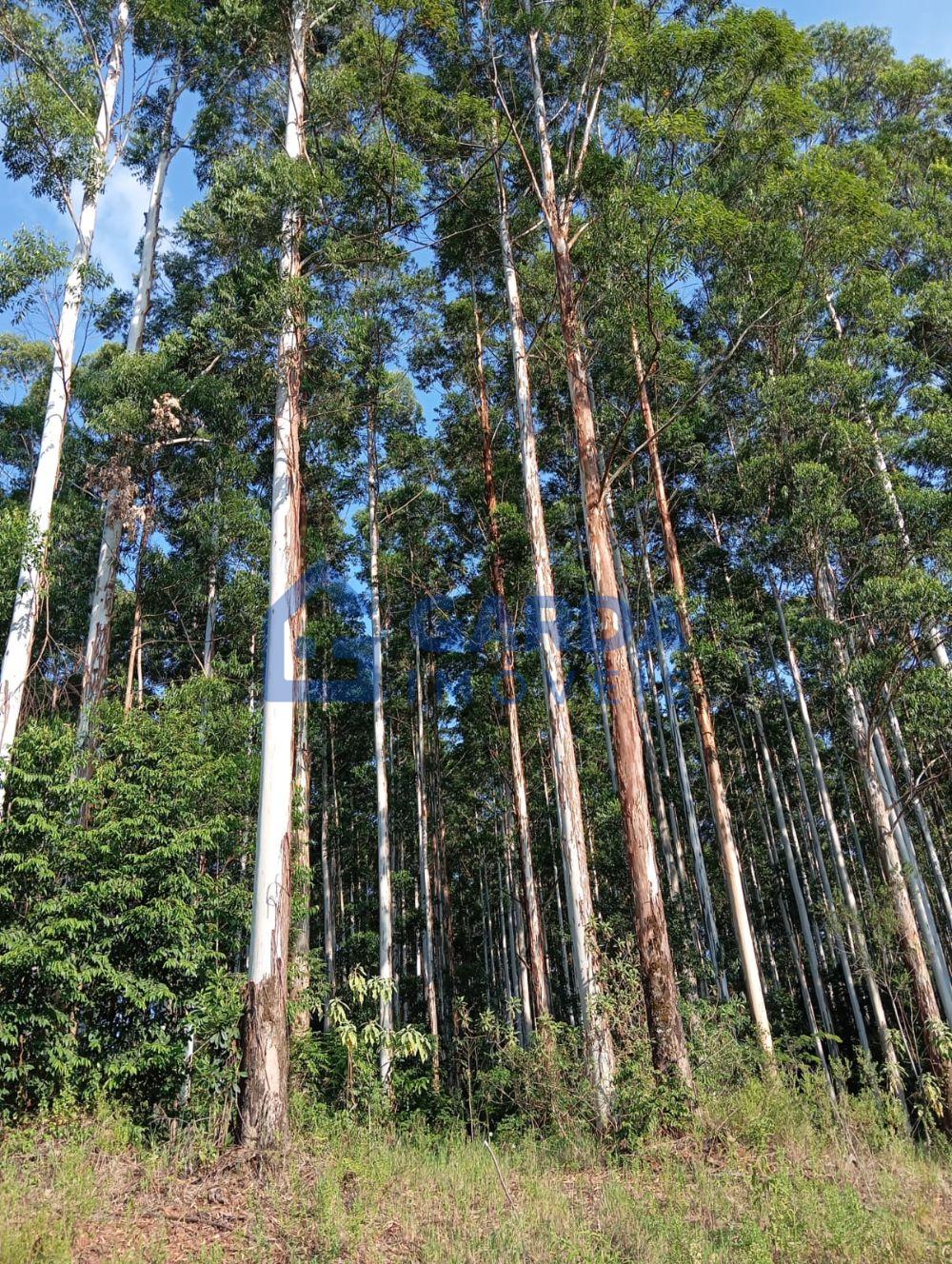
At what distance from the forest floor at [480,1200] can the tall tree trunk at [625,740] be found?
849 millimetres

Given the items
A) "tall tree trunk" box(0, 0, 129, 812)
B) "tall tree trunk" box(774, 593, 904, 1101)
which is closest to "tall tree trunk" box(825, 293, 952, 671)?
"tall tree trunk" box(774, 593, 904, 1101)

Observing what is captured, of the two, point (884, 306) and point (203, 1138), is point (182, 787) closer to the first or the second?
point (203, 1138)

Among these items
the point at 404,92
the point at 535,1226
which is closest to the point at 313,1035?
the point at 535,1226

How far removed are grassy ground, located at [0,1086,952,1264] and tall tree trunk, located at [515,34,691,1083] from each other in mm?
764

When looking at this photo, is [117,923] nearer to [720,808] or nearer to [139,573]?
[139,573]

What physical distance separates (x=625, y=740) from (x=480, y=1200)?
12.7ft

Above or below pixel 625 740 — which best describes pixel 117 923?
below

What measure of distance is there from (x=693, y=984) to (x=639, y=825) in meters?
7.59

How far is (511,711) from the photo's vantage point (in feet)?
40.6

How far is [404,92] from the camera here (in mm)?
10438

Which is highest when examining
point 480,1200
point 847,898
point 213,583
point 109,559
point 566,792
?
point 213,583

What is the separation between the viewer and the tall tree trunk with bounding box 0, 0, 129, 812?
25.9 feet

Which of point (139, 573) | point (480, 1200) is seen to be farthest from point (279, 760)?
point (139, 573)

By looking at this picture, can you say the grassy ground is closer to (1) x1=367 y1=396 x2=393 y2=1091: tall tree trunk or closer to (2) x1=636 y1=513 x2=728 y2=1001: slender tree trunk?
(1) x1=367 y1=396 x2=393 y2=1091: tall tree trunk
